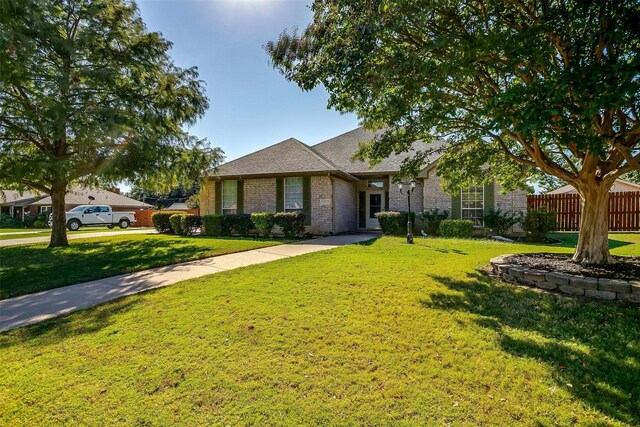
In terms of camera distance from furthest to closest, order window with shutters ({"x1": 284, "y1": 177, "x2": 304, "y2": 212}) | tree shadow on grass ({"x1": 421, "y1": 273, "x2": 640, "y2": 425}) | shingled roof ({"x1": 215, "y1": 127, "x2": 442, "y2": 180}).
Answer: window with shutters ({"x1": 284, "y1": 177, "x2": 304, "y2": 212})
shingled roof ({"x1": 215, "y1": 127, "x2": 442, "y2": 180})
tree shadow on grass ({"x1": 421, "y1": 273, "x2": 640, "y2": 425})

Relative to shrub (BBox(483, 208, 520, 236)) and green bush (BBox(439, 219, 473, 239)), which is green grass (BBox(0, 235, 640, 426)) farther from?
shrub (BBox(483, 208, 520, 236))

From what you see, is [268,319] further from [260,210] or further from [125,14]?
[125,14]

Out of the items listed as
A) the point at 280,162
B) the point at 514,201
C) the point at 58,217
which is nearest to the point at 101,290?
the point at 58,217

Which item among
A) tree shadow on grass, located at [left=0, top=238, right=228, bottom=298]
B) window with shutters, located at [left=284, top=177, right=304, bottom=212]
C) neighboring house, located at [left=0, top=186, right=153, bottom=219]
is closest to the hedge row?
window with shutters, located at [left=284, top=177, right=304, bottom=212]

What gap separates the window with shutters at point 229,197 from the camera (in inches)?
651

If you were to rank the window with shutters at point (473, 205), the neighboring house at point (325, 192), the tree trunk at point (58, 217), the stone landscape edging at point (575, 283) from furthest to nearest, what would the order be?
the neighboring house at point (325, 192)
the window with shutters at point (473, 205)
the tree trunk at point (58, 217)
the stone landscape edging at point (575, 283)

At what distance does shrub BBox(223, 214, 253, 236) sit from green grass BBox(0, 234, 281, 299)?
3437 millimetres

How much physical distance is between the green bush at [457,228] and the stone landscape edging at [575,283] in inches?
286

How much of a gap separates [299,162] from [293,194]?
168 centimetres

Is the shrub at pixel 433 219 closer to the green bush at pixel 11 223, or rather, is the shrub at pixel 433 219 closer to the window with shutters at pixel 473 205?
the window with shutters at pixel 473 205

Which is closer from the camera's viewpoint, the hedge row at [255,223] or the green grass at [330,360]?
the green grass at [330,360]

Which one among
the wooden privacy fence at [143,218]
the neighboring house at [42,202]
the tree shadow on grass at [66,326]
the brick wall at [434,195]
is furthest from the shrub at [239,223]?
the neighboring house at [42,202]

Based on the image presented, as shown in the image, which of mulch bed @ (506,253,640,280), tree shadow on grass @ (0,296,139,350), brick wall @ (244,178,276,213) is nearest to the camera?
tree shadow on grass @ (0,296,139,350)

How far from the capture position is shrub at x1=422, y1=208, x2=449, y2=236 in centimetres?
1428
